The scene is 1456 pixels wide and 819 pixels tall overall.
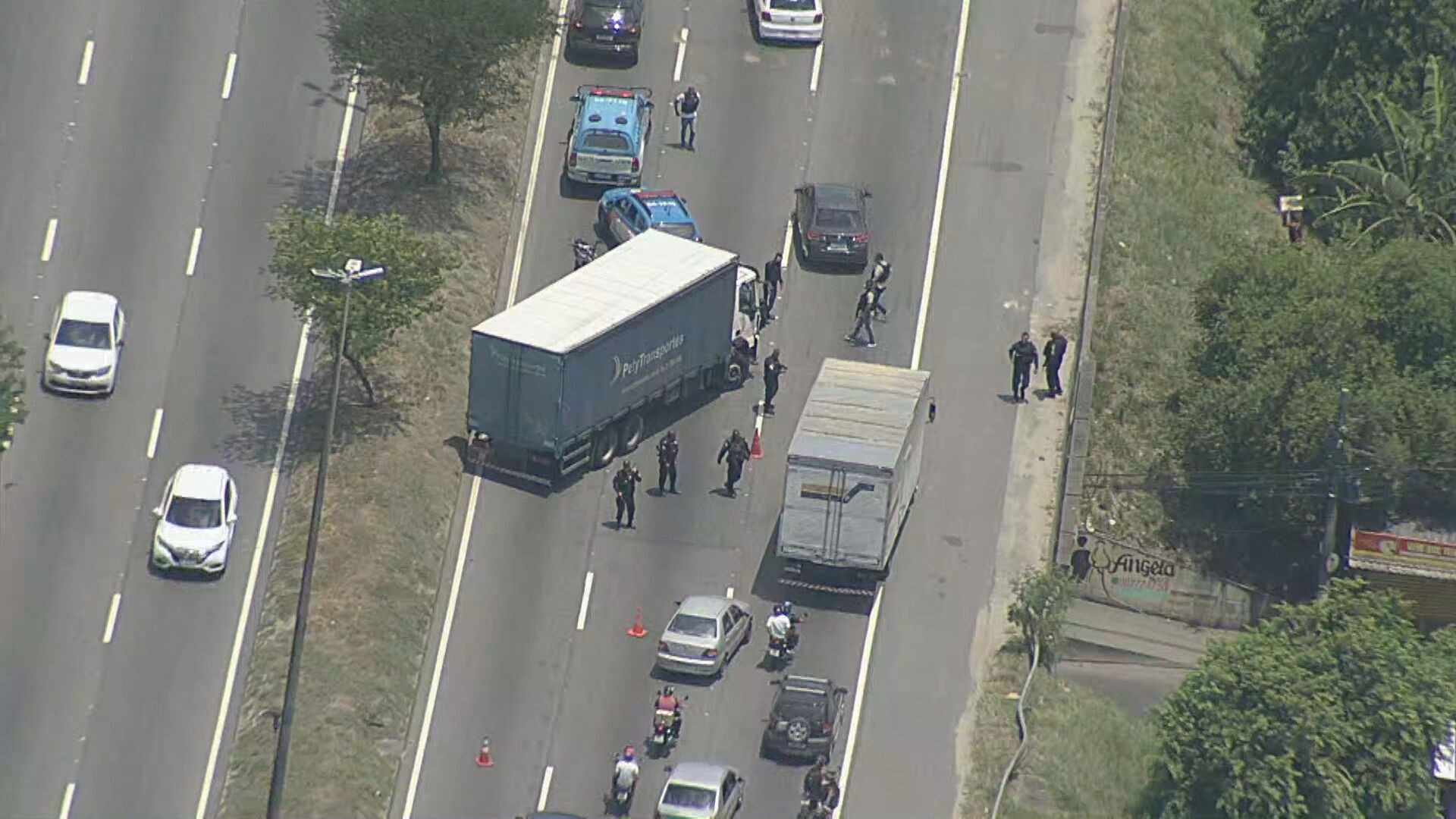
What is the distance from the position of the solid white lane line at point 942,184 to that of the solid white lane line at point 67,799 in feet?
81.2

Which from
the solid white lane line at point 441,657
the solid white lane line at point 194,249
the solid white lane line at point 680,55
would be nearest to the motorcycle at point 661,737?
the solid white lane line at point 441,657

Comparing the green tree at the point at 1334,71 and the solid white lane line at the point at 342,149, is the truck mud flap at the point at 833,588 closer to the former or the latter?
the solid white lane line at the point at 342,149

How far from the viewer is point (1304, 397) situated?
68125 mm

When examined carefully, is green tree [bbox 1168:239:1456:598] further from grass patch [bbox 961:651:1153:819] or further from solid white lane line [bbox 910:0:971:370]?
grass patch [bbox 961:651:1153:819]

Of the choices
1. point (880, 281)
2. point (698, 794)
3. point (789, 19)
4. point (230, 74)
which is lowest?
point (698, 794)

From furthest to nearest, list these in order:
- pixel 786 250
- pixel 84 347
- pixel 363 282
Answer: pixel 786 250, pixel 84 347, pixel 363 282

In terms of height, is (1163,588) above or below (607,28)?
below

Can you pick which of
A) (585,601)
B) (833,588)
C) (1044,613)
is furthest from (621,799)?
(1044,613)

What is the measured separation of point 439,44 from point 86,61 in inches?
471

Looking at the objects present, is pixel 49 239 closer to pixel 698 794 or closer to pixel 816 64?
pixel 816 64

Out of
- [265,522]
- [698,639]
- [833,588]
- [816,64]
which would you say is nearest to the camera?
[698,639]

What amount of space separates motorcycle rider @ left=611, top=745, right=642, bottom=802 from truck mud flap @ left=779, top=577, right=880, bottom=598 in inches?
315

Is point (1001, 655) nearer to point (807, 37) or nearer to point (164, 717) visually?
point (164, 717)

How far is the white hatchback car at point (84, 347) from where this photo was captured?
66.9 m
